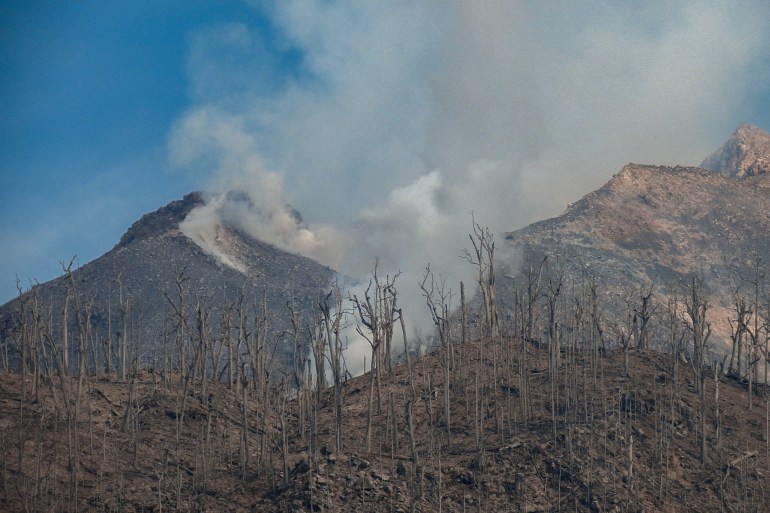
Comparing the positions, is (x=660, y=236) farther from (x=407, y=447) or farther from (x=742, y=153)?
(x=407, y=447)

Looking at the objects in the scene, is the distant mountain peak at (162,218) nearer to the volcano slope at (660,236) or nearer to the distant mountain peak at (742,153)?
the volcano slope at (660,236)

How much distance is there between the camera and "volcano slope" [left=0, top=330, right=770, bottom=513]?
41.8 m

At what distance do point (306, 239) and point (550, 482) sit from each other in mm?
104585

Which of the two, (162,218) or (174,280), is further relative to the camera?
(162,218)

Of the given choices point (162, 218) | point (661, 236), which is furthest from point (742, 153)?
point (162, 218)

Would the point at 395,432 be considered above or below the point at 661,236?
below

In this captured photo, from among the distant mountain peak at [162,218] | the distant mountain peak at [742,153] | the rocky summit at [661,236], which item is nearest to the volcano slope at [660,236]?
the rocky summit at [661,236]

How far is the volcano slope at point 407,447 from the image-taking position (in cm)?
4184

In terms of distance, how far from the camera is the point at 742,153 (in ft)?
617

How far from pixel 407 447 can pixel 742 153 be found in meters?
158

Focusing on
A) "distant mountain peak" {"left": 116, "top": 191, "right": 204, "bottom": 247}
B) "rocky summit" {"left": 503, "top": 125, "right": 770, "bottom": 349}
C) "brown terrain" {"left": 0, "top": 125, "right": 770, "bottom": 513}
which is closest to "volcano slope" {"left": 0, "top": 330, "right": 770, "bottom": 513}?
"brown terrain" {"left": 0, "top": 125, "right": 770, "bottom": 513}

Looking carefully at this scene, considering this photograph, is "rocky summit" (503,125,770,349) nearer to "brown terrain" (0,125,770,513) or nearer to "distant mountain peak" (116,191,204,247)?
"distant mountain peak" (116,191,204,247)

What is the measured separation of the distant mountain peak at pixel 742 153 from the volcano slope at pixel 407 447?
133089 millimetres

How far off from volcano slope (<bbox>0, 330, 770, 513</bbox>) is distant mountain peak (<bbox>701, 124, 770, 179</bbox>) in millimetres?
133089
